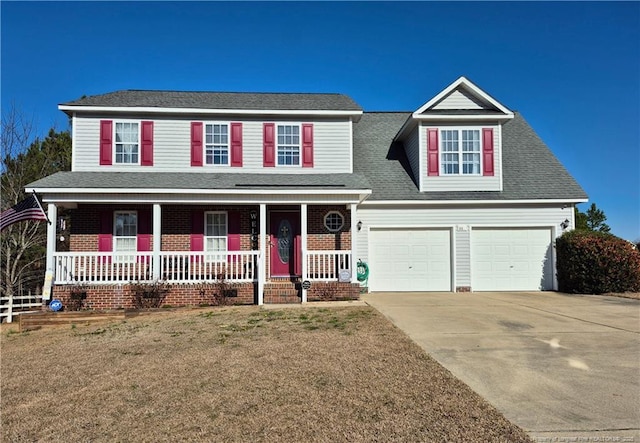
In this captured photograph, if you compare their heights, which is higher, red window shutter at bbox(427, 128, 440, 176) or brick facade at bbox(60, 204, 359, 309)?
red window shutter at bbox(427, 128, 440, 176)

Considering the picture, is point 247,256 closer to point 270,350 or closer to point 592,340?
point 270,350

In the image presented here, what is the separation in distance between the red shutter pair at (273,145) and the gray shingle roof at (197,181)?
536 millimetres

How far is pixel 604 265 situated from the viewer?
13727 millimetres

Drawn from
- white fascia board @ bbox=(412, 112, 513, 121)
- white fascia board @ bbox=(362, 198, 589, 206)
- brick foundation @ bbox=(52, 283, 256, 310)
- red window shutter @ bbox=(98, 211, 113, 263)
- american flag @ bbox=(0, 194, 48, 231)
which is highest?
white fascia board @ bbox=(412, 112, 513, 121)

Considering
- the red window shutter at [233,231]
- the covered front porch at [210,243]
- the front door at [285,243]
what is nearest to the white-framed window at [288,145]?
the covered front porch at [210,243]

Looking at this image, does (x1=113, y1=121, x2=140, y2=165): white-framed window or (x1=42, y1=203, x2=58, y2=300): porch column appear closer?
(x1=42, y1=203, x2=58, y2=300): porch column

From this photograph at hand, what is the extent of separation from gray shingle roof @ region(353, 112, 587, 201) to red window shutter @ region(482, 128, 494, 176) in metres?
0.81

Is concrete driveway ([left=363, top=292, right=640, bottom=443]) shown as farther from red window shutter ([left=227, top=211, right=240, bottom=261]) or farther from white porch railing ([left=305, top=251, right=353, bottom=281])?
red window shutter ([left=227, top=211, right=240, bottom=261])

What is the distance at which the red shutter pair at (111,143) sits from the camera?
14.1 m

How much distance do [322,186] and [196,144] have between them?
4490 mm

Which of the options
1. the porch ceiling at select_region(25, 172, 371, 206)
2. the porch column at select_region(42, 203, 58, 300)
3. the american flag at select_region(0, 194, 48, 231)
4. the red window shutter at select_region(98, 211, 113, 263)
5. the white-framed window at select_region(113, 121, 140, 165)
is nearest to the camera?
the porch column at select_region(42, 203, 58, 300)

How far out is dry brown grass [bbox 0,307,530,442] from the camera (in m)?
4.14

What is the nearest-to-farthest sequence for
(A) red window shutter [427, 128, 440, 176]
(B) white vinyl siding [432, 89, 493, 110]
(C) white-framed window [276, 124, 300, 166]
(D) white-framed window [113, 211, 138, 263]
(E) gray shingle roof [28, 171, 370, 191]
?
1. (E) gray shingle roof [28, 171, 370, 191]
2. (D) white-framed window [113, 211, 138, 263]
3. (C) white-framed window [276, 124, 300, 166]
4. (A) red window shutter [427, 128, 440, 176]
5. (B) white vinyl siding [432, 89, 493, 110]

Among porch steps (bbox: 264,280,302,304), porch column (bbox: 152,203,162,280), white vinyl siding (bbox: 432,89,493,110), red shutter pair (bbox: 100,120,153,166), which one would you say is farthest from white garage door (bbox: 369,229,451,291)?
red shutter pair (bbox: 100,120,153,166)
